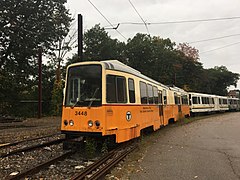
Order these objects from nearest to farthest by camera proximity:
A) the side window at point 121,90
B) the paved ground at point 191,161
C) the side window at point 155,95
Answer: the paved ground at point 191,161 → the side window at point 121,90 → the side window at point 155,95

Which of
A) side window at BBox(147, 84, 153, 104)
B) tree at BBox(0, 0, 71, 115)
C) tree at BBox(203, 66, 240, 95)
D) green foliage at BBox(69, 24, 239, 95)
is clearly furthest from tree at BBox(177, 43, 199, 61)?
side window at BBox(147, 84, 153, 104)

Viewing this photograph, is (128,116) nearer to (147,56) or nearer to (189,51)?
(147,56)

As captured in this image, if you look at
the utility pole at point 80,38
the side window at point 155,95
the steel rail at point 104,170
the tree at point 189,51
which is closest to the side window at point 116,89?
the steel rail at point 104,170

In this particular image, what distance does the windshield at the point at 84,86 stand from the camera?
829 centimetres

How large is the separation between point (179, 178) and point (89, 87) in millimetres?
3989

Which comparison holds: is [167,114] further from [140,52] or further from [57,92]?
[140,52]

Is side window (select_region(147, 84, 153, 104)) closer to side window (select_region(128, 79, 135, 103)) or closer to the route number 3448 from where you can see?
side window (select_region(128, 79, 135, 103))

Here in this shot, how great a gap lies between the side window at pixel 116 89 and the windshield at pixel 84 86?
1.04ft

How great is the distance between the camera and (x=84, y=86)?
8570 millimetres

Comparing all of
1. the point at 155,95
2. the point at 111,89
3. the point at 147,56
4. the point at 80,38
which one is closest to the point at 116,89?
the point at 111,89

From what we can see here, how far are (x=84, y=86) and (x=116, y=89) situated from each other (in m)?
1.05

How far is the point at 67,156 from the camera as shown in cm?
798

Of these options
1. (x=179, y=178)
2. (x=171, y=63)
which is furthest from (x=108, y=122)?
(x=171, y=63)

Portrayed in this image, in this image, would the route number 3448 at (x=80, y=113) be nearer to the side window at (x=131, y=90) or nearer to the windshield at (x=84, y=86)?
the windshield at (x=84, y=86)
